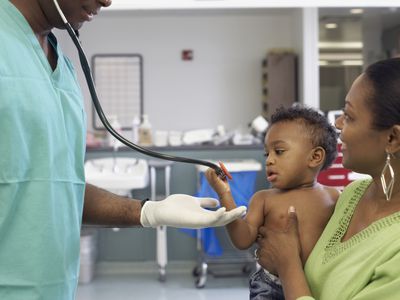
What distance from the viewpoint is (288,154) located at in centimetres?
138

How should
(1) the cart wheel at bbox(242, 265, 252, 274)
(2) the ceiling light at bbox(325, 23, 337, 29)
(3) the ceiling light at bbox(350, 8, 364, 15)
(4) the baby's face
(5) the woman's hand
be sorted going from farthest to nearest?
(2) the ceiling light at bbox(325, 23, 337, 29) < (3) the ceiling light at bbox(350, 8, 364, 15) < (1) the cart wheel at bbox(242, 265, 252, 274) < (4) the baby's face < (5) the woman's hand

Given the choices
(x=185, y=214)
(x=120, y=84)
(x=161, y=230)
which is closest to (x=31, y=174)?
(x=185, y=214)

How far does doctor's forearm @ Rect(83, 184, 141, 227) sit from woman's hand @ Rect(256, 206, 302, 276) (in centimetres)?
32

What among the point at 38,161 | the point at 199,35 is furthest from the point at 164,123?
the point at 38,161

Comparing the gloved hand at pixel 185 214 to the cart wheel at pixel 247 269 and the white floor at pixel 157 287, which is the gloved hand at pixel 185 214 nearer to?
the white floor at pixel 157 287

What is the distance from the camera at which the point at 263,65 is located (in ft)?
15.7

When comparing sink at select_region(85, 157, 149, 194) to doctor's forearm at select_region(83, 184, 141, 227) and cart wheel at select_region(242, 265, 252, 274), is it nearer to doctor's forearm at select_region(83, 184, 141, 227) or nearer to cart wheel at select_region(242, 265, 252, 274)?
cart wheel at select_region(242, 265, 252, 274)

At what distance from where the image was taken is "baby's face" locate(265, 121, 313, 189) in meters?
1.38

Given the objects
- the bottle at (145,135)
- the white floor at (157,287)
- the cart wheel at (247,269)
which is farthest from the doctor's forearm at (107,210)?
the bottle at (145,135)

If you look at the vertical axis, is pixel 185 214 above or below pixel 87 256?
above

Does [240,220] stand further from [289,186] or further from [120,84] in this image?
[120,84]

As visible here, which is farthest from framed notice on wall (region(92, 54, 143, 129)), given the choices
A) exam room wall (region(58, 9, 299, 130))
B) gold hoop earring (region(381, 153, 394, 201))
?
gold hoop earring (region(381, 153, 394, 201))

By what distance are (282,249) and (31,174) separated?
54 centimetres

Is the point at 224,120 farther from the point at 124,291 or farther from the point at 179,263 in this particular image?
the point at 124,291
